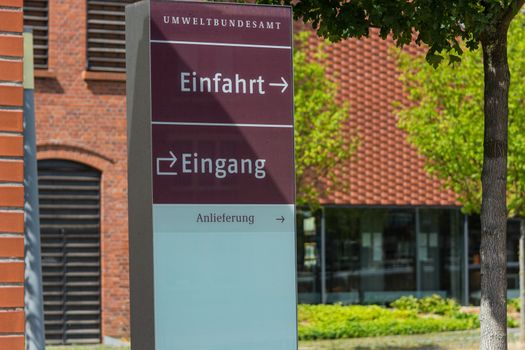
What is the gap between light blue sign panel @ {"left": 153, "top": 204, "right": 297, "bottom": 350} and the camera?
5984 mm

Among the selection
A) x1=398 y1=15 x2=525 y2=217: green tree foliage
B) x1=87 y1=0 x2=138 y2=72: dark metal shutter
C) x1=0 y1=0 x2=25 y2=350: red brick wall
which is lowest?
x1=0 y1=0 x2=25 y2=350: red brick wall

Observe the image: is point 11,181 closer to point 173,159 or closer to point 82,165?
point 173,159

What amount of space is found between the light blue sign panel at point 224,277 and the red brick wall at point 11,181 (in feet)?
6.30

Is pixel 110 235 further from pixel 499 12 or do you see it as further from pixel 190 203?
pixel 190 203

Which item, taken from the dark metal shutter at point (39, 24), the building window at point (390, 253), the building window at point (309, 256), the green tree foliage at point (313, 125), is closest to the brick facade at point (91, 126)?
the dark metal shutter at point (39, 24)

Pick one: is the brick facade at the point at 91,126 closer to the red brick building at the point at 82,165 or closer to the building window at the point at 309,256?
the red brick building at the point at 82,165

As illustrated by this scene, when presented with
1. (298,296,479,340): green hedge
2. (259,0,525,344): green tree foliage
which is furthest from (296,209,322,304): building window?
(259,0,525,344): green tree foliage

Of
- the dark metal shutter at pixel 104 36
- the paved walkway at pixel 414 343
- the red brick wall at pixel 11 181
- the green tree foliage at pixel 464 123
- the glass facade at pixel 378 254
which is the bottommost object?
the paved walkway at pixel 414 343

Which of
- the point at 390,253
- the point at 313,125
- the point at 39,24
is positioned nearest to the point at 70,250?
the point at 39,24

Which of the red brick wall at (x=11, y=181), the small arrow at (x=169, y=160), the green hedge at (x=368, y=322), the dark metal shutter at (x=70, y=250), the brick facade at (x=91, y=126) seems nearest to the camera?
the red brick wall at (x=11, y=181)

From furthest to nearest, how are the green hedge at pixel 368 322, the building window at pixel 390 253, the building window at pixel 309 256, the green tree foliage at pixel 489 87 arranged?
1. the building window at pixel 390 253
2. the building window at pixel 309 256
3. the green hedge at pixel 368 322
4. the green tree foliage at pixel 489 87

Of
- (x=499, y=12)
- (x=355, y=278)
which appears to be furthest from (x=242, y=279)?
(x=355, y=278)

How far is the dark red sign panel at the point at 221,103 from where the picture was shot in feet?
19.7

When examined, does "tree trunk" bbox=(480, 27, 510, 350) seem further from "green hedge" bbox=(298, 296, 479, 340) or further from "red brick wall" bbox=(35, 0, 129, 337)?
"red brick wall" bbox=(35, 0, 129, 337)
